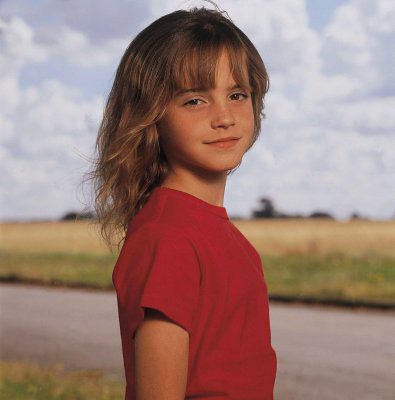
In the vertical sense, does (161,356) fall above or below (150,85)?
below

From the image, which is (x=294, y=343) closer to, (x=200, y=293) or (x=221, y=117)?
(x=221, y=117)

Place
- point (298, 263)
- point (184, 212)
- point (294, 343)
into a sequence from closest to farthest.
Result: 1. point (184, 212)
2. point (294, 343)
3. point (298, 263)

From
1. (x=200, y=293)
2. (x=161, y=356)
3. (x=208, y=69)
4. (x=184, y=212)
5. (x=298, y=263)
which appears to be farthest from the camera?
(x=298, y=263)

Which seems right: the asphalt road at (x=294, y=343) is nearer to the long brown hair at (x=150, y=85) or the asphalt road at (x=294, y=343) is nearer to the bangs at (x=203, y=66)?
the long brown hair at (x=150, y=85)

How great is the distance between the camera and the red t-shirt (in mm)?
2416

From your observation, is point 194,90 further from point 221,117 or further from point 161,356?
point 161,356

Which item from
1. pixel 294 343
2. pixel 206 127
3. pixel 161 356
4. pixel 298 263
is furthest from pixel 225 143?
pixel 298 263

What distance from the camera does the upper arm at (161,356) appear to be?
7.84 ft

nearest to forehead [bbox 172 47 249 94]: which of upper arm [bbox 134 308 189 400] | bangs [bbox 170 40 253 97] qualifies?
bangs [bbox 170 40 253 97]

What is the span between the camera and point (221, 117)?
2.70 m

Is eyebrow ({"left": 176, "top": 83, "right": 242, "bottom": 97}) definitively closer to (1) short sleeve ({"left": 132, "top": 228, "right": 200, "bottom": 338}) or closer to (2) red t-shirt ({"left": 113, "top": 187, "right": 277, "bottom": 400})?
(2) red t-shirt ({"left": 113, "top": 187, "right": 277, "bottom": 400})

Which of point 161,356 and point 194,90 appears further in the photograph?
point 194,90

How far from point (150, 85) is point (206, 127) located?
0.81 feet

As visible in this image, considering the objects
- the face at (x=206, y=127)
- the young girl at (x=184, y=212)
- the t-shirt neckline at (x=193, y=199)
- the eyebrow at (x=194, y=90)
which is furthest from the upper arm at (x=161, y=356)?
the eyebrow at (x=194, y=90)
